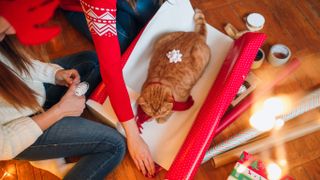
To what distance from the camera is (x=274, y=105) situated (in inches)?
52.4

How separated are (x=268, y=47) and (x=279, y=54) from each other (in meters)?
0.08

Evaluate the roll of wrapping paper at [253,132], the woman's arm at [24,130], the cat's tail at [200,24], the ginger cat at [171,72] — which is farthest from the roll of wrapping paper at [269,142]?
the woman's arm at [24,130]

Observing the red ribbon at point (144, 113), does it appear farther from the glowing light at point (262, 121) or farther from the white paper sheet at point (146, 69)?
the glowing light at point (262, 121)

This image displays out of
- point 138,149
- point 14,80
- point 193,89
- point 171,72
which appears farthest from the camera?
point 193,89

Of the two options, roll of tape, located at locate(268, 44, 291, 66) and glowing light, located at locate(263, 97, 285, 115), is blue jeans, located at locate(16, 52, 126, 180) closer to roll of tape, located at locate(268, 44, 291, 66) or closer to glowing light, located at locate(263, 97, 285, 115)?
glowing light, located at locate(263, 97, 285, 115)

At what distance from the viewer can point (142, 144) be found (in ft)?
3.65

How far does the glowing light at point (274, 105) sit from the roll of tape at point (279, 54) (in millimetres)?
157

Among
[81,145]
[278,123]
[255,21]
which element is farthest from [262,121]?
[81,145]

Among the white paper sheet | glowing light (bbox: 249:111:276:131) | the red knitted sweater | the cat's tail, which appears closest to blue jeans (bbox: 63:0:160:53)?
the white paper sheet

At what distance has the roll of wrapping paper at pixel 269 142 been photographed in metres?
1.23

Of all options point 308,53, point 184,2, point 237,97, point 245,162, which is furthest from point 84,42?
point 308,53

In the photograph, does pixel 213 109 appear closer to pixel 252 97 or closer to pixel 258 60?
pixel 252 97

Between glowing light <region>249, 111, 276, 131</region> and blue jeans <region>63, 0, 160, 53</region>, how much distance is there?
608 mm

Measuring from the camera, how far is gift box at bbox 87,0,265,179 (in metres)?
1.13
